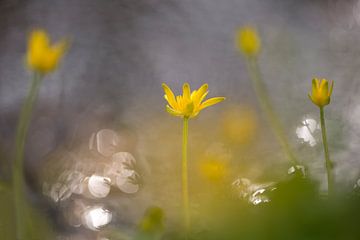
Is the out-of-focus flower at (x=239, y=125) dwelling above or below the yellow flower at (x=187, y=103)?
above

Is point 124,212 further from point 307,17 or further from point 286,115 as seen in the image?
point 307,17

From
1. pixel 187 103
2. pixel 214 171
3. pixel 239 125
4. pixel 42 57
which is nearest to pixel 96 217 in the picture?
pixel 239 125

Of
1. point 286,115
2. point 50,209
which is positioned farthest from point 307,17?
point 50,209

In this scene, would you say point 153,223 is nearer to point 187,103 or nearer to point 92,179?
point 187,103

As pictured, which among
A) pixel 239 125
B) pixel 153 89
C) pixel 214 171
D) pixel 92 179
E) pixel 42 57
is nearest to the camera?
pixel 42 57

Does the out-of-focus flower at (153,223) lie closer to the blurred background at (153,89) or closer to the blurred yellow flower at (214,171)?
the blurred yellow flower at (214,171)

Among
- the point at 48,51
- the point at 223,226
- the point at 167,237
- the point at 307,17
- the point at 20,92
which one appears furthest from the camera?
the point at 307,17

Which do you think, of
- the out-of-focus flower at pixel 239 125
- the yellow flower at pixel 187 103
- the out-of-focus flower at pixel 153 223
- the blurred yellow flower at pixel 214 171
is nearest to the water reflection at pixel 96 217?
the out-of-focus flower at pixel 239 125
